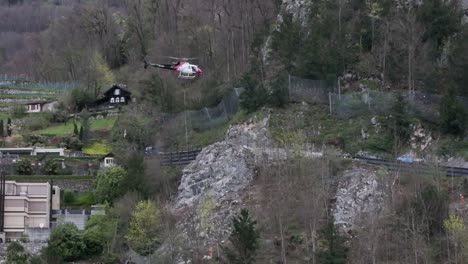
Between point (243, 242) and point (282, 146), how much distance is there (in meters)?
10.4

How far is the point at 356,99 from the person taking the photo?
5984 centimetres

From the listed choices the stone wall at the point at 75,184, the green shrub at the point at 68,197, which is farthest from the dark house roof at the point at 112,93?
the green shrub at the point at 68,197

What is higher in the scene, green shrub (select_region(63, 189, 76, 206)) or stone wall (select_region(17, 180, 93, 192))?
stone wall (select_region(17, 180, 93, 192))

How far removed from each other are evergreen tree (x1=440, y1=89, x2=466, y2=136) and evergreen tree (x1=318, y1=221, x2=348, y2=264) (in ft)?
34.9

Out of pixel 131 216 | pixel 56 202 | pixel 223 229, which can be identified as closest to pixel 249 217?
pixel 223 229

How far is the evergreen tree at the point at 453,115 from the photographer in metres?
56.3

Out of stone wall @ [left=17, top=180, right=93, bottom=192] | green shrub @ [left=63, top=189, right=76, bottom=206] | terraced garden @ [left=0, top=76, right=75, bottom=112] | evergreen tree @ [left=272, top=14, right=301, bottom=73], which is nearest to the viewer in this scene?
green shrub @ [left=63, top=189, right=76, bottom=206]

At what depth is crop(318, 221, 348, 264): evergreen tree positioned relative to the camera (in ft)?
156

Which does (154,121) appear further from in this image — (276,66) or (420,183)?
(420,183)

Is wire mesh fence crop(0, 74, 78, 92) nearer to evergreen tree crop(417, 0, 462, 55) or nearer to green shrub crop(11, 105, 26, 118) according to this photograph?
green shrub crop(11, 105, 26, 118)

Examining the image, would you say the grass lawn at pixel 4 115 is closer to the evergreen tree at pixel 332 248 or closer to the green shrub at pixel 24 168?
the green shrub at pixel 24 168

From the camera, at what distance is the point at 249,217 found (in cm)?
5075

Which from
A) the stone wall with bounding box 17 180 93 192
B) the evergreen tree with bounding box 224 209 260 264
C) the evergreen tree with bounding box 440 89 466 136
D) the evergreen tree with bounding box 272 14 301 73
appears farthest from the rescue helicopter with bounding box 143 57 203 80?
the evergreen tree with bounding box 224 209 260 264

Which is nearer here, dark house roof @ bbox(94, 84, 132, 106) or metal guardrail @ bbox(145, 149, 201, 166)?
metal guardrail @ bbox(145, 149, 201, 166)
